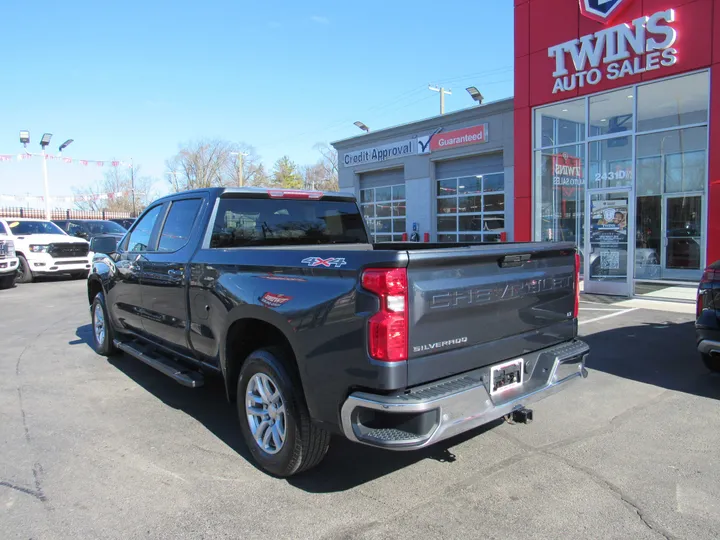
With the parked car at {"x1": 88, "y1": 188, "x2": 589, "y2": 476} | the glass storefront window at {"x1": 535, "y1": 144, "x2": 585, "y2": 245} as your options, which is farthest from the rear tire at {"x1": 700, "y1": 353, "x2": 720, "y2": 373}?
the glass storefront window at {"x1": 535, "y1": 144, "x2": 585, "y2": 245}

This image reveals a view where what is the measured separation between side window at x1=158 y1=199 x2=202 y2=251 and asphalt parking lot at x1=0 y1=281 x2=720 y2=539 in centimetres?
153

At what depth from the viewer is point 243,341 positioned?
390cm

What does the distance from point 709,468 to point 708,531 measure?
2.99ft

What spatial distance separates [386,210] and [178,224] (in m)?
17.2

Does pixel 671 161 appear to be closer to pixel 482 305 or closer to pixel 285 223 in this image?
pixel 285 223

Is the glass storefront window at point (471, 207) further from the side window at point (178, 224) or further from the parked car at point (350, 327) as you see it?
the side window at point (178, 224)

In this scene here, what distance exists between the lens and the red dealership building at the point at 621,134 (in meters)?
10.3

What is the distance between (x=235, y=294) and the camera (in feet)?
12.2

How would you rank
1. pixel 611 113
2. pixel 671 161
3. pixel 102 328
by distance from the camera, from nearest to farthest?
pixel 102 328, pixel 611 113, pixel 671 161

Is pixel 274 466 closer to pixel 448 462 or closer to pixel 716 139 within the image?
pixel 448 462

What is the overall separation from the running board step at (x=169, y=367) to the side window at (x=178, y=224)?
41.6 inches

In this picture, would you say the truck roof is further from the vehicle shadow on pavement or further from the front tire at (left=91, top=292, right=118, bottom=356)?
the vehicle shadow on pavement

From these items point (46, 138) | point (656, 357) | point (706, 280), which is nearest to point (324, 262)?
point (706, 280)

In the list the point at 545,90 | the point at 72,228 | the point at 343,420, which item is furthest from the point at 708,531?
the point at 72,228
